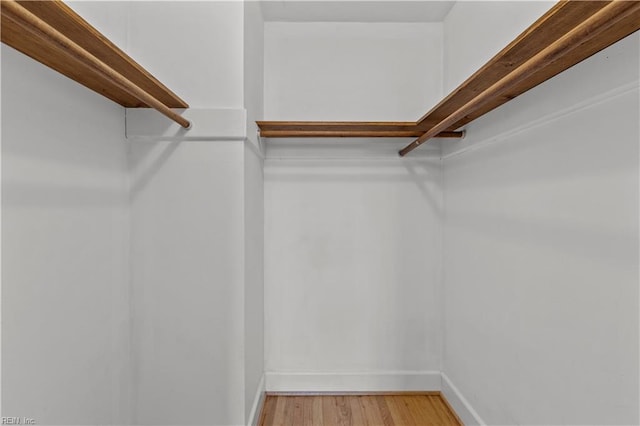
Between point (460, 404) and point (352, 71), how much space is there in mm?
1979

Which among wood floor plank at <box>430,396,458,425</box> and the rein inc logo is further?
wood floor plank at <box>430,396,458,425</box>

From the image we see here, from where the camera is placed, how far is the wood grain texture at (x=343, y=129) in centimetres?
184

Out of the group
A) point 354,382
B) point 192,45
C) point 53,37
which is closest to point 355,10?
point 192,45

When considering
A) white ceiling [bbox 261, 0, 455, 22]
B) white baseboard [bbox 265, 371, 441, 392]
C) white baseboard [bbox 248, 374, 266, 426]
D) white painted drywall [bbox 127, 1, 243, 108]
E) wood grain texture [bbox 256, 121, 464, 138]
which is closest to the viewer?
white painted drywall [bbox 127, 1, 243, 108]

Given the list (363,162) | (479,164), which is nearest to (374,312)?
(363,162)

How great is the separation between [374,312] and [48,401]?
5.42 feet

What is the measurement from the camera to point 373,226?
7.36ft

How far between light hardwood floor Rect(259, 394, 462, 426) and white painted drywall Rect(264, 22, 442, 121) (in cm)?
169

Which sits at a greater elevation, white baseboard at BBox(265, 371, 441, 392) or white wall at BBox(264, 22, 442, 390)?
white wall at BBox(264, 22, 442, 390)

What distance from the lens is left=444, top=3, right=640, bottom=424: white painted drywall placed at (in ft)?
3.02

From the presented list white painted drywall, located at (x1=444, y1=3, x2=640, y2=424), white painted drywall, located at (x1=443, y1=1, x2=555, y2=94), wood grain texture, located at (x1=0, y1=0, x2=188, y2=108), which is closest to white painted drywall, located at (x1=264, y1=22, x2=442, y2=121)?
white painted drywall, located at (x1=443, y1=1, x2=555, y2=94)

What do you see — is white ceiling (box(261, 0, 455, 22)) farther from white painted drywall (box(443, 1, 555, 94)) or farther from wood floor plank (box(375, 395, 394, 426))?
wood floor plank (box(375, 395, 394, 426))

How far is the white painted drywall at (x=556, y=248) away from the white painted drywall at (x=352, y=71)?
0.43 m

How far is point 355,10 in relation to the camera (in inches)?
82.5
